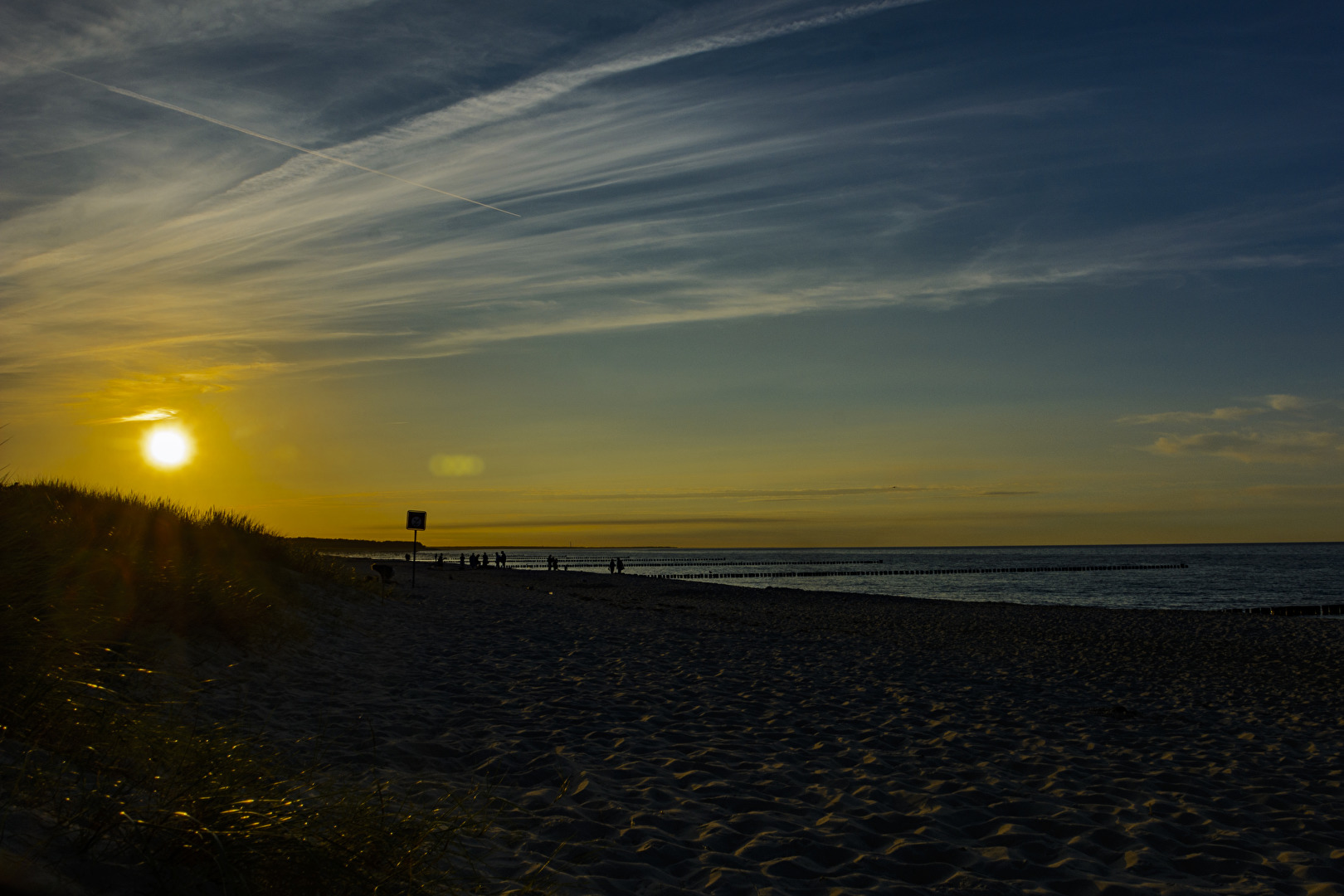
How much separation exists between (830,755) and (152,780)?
5.12 meters

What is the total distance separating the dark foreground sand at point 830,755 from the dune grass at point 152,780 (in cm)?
65

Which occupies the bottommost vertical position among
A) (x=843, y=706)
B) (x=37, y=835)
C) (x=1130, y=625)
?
(x=1130, y=625)

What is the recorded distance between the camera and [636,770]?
6086 mm

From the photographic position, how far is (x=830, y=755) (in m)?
6.86

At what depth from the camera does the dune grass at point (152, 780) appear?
2.87m

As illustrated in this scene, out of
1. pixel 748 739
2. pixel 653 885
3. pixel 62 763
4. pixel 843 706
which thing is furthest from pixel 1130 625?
pixel 62 763

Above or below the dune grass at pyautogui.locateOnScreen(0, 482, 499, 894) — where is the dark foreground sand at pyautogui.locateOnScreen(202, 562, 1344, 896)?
below

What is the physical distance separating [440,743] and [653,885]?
2.94m

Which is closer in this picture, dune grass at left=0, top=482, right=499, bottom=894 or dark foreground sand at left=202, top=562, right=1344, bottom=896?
dune grass at left=0, top=482, right=499, bottom=894

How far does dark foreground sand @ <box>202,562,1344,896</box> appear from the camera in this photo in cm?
458

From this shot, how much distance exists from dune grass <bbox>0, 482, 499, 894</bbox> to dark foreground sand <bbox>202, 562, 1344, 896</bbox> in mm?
647

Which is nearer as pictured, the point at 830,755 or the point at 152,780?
the point at 152,780

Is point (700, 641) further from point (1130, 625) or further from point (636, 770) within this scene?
point (1130, 625)

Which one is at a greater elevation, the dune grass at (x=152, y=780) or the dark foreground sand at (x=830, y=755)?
the dune grass at (x=152, y=780)
